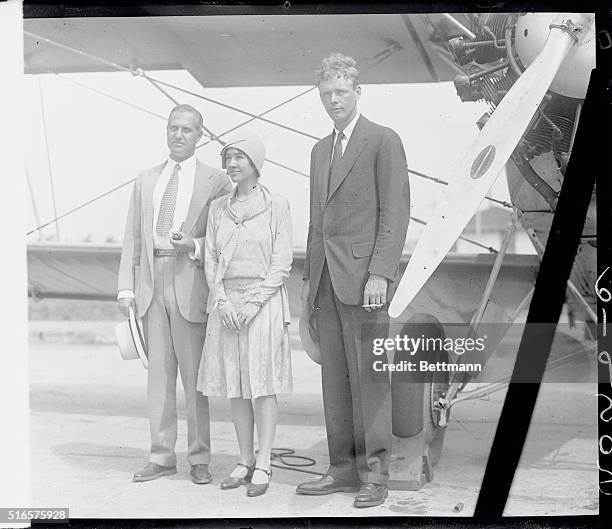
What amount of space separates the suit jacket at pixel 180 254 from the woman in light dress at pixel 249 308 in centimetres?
7

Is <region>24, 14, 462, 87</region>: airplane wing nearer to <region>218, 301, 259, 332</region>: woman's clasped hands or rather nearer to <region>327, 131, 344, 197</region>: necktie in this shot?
<region>327, 131, 344, 197</region>: necktie

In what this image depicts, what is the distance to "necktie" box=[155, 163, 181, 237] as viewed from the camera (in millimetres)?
4008

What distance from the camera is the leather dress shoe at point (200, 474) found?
3.94 m

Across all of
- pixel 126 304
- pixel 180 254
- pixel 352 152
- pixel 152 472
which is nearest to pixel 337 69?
pixel 352 152

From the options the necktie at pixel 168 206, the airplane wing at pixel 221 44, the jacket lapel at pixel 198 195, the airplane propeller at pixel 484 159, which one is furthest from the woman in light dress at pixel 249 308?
the airplane propeller at pixel 484 159

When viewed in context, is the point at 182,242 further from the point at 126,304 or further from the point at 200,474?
the point at 200,474

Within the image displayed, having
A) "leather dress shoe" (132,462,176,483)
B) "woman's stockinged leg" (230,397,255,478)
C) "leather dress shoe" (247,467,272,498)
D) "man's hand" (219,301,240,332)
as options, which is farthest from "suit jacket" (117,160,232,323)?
"leather dress shoe" (247,467,272,498)

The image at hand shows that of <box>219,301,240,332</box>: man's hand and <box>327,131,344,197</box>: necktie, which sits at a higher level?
<box>327,131,344,197</box>: necktie

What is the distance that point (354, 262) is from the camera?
3.91 m

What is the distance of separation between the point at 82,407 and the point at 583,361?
262 centimetres

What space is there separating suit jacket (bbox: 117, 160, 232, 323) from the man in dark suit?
507mm

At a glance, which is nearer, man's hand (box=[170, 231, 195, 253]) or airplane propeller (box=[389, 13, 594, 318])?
airplane propeller (box=[389, 13, 594, 318])

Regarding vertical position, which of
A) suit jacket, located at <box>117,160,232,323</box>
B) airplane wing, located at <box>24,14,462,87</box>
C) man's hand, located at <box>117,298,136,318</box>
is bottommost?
man's hand, located at <box>117,298,136,318</box>

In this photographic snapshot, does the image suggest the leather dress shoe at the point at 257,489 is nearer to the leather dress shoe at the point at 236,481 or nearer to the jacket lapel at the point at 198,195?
the leather dress shoe at the point at 236,481
